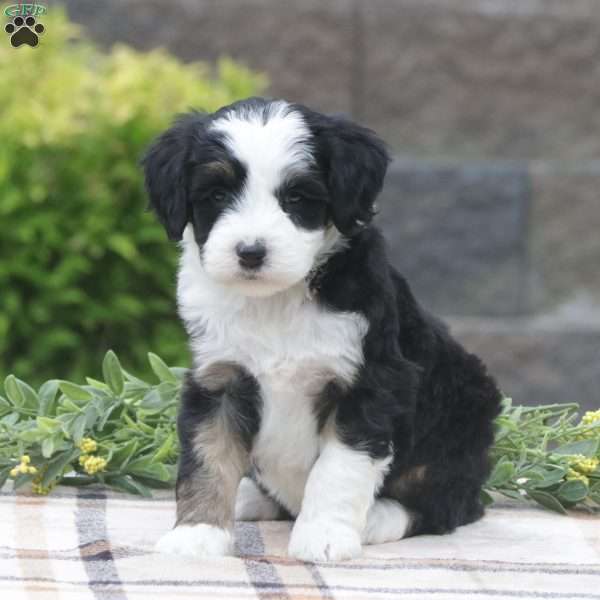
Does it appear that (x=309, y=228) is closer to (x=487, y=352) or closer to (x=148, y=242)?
(x=148, y=242)

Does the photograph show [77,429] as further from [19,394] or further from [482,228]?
[482,228]

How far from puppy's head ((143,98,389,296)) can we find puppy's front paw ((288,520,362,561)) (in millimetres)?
768

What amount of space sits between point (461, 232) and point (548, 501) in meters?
5.34

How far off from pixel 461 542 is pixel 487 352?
5.63m

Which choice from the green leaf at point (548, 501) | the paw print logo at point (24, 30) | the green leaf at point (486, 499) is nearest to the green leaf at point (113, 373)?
A: the green leaf at point (486, 499)

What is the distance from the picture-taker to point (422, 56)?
10961 millimetres

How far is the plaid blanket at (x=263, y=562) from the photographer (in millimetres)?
4047

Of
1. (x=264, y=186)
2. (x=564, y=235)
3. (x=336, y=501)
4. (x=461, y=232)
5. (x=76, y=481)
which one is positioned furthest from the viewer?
(x=564, y=235)

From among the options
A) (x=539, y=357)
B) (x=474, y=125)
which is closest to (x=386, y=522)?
(x=539, y=357)

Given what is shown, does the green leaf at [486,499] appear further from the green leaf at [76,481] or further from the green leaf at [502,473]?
the green leaf at [76,481]

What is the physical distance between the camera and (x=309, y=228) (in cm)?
452

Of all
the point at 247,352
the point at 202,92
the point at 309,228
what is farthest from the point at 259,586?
the point at 202,92

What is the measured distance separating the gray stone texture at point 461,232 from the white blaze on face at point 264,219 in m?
5.99

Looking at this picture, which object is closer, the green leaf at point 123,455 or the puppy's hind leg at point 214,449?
the puppy's hind leg at point 214,449
